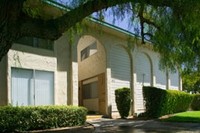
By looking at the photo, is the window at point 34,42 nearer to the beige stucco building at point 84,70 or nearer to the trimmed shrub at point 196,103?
the beige stucco building at point 84,70

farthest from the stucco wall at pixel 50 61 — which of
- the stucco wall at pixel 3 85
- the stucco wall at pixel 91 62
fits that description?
the stucco wall at pixel 91 62

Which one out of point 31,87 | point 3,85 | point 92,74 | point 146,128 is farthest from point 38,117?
point 92,74

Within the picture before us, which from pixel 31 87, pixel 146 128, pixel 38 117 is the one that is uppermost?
pixel 31 87

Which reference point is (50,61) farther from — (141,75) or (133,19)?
(141,75)

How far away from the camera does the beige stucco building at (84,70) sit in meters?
17.2

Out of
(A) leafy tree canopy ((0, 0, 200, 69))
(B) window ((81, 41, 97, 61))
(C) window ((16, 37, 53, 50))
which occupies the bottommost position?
(A) leafy tree canopy ((0, 0, 200, 69))

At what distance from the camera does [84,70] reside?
29.1 m

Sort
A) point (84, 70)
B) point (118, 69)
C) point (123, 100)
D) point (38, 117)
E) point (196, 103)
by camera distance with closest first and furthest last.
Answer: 1. point (38, 117)
2. point (123, 100)
3. point (118, 69)
4. point (84, 70)
5. point (196, 103)

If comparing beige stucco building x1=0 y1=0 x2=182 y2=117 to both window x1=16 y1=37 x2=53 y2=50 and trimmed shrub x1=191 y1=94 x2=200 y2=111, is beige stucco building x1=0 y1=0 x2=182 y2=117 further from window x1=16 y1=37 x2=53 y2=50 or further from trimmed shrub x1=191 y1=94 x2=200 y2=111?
trimmed shrub x1=191 y1=94 x2=200 y2=111

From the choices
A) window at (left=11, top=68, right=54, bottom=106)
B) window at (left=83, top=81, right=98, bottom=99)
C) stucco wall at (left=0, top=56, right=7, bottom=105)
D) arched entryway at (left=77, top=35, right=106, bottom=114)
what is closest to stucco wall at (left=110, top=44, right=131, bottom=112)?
arched entryway at (left=77, top=35, right=106, bottom=114)

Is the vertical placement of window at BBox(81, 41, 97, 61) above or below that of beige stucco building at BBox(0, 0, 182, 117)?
above

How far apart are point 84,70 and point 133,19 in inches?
688

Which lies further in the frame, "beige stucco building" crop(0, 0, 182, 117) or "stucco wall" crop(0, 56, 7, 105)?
"beige stucco building" crop(0, 0, 182, 117)

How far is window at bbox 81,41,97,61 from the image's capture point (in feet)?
88.1
